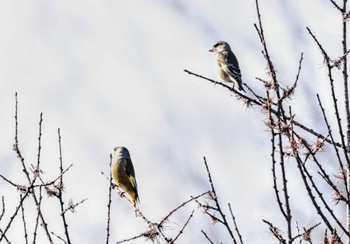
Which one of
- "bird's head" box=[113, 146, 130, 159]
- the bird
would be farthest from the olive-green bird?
the bird

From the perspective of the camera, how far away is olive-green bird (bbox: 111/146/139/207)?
8.80 m

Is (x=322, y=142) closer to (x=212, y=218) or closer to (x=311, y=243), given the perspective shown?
(x=311, y=243)

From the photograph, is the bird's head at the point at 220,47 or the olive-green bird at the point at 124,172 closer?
the olive-green bird at the point at 124,172

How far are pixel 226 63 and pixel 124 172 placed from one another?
312cm

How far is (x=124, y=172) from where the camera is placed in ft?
30.0

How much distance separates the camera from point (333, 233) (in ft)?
11.6

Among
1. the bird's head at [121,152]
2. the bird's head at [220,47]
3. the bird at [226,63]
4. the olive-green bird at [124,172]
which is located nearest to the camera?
the olive-green bird at [124,172]

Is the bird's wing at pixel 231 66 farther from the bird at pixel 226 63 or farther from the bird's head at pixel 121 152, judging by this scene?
the bird's head at pixel 121 152

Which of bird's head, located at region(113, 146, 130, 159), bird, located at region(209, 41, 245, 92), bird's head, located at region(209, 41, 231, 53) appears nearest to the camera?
bird's head, located at region(113, 146, 130, 159)

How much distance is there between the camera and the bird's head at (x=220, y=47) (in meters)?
11.8

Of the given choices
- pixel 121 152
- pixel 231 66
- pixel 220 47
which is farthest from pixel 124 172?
pixel 220 47

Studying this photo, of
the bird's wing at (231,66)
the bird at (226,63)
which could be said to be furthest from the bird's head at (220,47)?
the bird's wing at (231,66)

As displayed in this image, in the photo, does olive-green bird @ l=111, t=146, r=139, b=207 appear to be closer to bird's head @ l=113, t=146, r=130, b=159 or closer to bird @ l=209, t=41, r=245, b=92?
bird's head @ l=113, t=146, r=130, b=159

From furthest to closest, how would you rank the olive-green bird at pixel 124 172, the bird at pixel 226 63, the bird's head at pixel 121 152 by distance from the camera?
the bird at pixel 226 63 < the bird's head at pixel 121 152 < the olive-green bird at pixel 124 172
